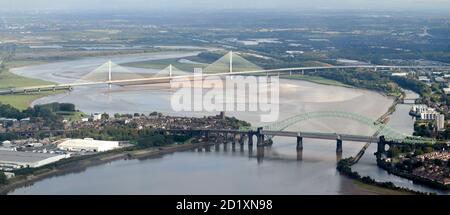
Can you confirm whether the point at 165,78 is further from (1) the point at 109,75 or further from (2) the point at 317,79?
(2) the point at 317,79

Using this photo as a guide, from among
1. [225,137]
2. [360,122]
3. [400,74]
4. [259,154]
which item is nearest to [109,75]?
[400,74]

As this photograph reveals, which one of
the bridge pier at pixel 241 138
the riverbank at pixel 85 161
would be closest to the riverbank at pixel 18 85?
the riverbank at pixel 85 161

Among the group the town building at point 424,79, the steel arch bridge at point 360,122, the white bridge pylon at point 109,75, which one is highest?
the steel arch bridge at point 360,122

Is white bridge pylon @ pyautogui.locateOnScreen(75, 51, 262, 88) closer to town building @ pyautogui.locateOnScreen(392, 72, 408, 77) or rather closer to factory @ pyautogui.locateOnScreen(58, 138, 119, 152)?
town building @ pyautogui.locateOnScreen(392, 72, 408, 77)

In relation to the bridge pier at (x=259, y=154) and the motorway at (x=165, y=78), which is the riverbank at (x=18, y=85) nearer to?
the motorway at (x=165, y=78)

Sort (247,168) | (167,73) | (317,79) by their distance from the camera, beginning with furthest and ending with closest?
1. (167,73)
2. (317,79)
3. (247,168)

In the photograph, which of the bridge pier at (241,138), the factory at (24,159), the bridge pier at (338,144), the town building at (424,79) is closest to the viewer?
the factory at (24,159)
